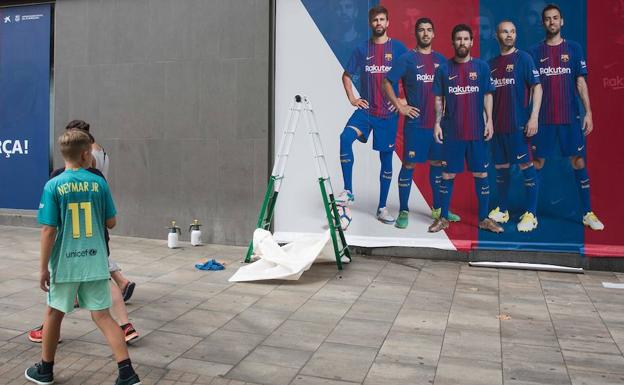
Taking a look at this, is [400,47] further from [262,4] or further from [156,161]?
[156,161]

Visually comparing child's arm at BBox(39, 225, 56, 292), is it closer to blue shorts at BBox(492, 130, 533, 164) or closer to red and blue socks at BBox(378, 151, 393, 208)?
red and blue socks at BBox(378, 151, 393, 208)

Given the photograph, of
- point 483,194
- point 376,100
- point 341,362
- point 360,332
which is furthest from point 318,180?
point 341,362

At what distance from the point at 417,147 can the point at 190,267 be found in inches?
148

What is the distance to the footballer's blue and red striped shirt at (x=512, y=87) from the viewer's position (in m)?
8.25

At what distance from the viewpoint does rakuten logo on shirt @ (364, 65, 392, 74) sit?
28.8ft

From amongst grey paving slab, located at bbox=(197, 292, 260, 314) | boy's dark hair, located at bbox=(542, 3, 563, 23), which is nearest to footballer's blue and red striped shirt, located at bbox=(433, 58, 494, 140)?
boy's dark hair, located at bbox=(542, 3, 563, 23)

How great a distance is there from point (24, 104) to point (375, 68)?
6.79m

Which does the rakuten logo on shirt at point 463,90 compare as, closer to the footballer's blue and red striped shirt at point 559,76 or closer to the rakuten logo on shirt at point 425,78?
the rakuten logo on shirt at point 425,78

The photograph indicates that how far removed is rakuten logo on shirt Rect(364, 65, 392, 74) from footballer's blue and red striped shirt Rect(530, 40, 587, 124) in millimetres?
2091

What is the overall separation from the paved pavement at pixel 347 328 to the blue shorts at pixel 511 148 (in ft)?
5.31

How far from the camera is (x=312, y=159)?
916 centimetres

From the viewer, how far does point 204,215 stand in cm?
967

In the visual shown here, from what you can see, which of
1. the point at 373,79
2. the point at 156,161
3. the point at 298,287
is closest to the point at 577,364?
the point at 298,287

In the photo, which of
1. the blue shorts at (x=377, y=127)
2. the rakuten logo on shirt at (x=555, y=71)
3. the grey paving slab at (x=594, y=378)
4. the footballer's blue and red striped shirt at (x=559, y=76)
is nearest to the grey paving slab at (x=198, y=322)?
the grey paving slab at (x=594, y=378)
